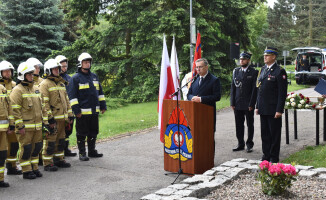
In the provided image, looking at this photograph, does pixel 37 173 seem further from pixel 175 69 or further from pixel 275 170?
pixel 275 170

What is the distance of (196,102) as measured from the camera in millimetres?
7086

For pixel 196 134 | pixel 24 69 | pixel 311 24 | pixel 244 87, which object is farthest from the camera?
pixel 311 24

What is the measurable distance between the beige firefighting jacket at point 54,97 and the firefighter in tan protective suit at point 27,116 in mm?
687

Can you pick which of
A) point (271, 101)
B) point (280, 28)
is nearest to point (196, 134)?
point (271, 101)

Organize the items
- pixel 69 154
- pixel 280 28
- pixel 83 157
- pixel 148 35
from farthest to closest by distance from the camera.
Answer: pixel 280 28 → pixel 148 35 → pixel 69 154 → pixel 83 157

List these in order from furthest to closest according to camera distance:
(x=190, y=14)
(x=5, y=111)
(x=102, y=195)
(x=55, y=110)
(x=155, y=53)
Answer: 1. (x=155, y=53)
2. (x=190, y=14)
3. (x=55, y=110)
4. (x=5, y=111)
5. (x=102, y=195)

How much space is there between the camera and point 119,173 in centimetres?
780

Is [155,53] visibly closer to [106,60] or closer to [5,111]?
[106,60]

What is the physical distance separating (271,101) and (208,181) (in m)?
2.62

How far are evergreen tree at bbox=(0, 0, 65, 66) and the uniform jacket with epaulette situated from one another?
66.7 ft

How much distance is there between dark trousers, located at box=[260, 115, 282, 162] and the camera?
26.2 feet

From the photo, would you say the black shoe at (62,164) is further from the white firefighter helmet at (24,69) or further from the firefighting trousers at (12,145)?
the white firefighter helmet at (24,69)

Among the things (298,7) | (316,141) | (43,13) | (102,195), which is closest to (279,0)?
(298,7)

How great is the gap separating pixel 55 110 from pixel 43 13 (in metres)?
22.2
